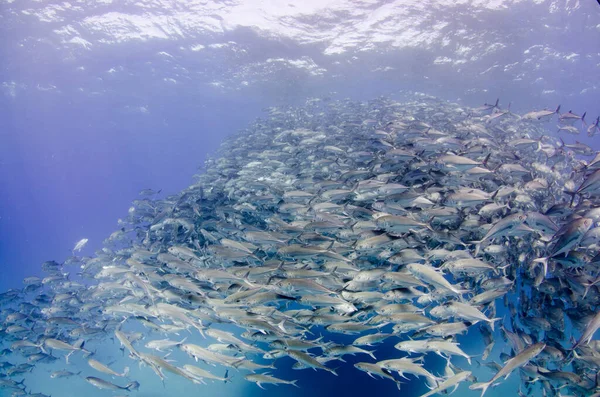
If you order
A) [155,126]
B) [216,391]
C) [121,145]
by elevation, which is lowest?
[121,145]

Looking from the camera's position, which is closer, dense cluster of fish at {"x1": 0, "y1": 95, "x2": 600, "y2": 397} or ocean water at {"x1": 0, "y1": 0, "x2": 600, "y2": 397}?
dense cluster of fish at {"x1": 0, "y1": 95, "x2": 600, "y2": 397}

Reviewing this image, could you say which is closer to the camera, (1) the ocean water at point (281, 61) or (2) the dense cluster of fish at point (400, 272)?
(2) the dense cluster of fish at point (400, 272)

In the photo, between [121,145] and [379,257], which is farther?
[121,145]

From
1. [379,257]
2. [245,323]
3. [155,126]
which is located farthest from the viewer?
[155,126]

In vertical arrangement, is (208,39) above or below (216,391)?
above

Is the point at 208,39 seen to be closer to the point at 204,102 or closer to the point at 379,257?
the point at 204,102

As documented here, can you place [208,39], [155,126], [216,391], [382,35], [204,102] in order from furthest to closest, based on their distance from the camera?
[155,126] → [204,102] → [208,39] → [382,35] → [216,391]

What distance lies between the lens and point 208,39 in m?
27.5

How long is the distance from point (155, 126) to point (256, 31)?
44.3 meters

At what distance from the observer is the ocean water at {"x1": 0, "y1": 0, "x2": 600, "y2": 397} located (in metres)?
14.5

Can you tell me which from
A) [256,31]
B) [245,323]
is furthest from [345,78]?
[245,323]

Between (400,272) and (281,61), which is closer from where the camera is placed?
(400,272)

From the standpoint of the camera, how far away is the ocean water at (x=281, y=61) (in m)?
14.5

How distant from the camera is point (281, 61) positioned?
31.5m
